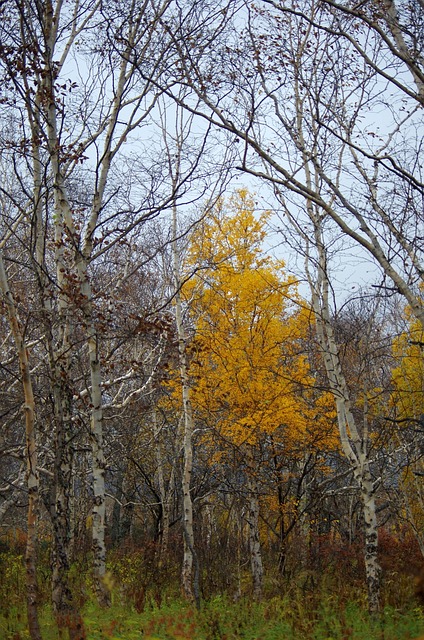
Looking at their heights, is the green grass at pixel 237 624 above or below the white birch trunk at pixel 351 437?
below

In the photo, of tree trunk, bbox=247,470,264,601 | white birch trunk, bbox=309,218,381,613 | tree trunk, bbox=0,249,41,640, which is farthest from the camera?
tree trunk, bbox=247,470,264,601

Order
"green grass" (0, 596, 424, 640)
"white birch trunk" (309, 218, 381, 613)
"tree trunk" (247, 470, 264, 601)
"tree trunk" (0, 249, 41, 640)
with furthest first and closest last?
"tree trunk" (247, 470, 264, 601) → "white birch trunk" (309, 218, 381, 613) → "green grass" (0, 596, 424, 640) → "tree trunk" (0, 249, 41, 640)

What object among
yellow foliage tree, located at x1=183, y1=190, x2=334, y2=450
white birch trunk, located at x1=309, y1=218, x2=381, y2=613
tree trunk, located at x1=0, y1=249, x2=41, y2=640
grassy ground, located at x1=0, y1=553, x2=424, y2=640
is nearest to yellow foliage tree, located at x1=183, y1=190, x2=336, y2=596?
yellow foliage tree, located at x1=183, y1=190, x2=334, y2=450

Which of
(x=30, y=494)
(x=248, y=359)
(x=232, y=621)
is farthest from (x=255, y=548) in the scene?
(x=30, y=494)

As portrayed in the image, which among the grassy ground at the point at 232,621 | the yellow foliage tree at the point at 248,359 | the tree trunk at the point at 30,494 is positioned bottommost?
the grassy ground at the point at 232,621

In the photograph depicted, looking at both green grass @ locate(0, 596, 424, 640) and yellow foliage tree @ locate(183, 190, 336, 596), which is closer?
green grass @ locate(0, 596, 424, 640)

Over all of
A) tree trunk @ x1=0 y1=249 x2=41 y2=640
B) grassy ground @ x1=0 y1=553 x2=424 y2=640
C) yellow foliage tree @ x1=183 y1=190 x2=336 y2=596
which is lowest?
grassy ground @ x1=0 y1=553 x2=424 y2=640

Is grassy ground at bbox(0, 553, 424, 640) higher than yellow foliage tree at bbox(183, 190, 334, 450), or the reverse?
yellow foliage tree at bbox(183, 190, 334, 450)

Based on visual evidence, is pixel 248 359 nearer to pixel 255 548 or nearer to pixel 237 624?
pixel 255 548

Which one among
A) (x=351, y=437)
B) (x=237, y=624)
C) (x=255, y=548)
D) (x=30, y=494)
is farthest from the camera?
(x=255, y=548)

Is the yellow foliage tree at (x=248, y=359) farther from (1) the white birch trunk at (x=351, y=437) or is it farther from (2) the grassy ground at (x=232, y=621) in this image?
(2) the grassy ground at (x=232, y=621)

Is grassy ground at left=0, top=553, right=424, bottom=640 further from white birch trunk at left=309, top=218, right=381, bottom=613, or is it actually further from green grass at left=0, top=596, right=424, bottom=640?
white birch trunk at left=309, top=218, right=381, bottom=613

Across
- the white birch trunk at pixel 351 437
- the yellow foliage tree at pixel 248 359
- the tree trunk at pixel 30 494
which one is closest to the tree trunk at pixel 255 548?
the yellow foliage tree at pixel 248 359

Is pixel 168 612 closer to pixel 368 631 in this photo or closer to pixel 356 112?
pixel 368 631
